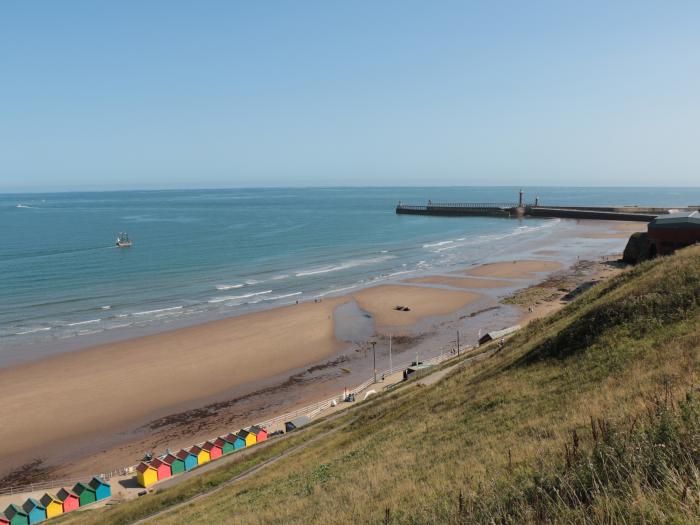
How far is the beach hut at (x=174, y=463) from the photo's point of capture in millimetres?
24797

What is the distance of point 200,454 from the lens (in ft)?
84.4

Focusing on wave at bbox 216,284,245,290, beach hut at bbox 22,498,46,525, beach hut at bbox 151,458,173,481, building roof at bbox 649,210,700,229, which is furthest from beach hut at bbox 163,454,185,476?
building roof at bbox 649,210,700,229

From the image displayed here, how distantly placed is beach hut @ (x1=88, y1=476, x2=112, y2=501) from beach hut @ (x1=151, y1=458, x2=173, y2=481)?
6.66ft

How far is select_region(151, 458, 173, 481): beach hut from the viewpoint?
79.6 feet

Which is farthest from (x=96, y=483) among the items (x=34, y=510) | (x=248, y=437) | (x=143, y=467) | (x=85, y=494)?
Result: (x=248, y=437)

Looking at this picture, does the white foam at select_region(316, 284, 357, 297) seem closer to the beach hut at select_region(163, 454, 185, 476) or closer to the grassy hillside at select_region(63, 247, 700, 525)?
the beach hut at select_region(163, 454, 185, 476)

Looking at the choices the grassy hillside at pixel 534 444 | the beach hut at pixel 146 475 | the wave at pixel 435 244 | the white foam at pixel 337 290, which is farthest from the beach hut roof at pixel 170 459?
the wave at pixel 435 244

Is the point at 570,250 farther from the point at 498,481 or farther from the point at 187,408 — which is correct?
the point at 498,481

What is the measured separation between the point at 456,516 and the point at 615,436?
247 centimetres

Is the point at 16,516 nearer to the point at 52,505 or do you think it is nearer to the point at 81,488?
the point at 52,505

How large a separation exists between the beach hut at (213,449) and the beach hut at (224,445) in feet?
0.32

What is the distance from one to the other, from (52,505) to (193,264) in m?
55.1

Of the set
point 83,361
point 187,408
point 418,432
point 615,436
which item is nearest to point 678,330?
point 418,432

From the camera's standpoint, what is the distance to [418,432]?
15000 mm
